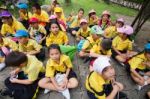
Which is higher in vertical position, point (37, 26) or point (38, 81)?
point (37, 26)

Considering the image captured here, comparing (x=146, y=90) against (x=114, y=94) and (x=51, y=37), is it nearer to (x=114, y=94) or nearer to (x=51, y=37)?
(x=114, y=94)

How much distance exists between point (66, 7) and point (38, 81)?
20.2ft

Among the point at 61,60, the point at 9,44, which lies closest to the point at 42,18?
the point at 9,44

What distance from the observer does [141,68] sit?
4.35 meters

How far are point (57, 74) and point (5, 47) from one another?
4.71 feet

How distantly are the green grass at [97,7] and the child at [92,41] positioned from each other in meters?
3.78

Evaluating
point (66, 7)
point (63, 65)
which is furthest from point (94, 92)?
point (66, 7)

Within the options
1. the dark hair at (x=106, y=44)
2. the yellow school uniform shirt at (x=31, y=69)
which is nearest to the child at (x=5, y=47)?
the yellow school uniform shirt at (x=31, y=69)

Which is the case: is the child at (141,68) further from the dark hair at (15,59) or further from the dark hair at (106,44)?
the dark hair at (15,59)

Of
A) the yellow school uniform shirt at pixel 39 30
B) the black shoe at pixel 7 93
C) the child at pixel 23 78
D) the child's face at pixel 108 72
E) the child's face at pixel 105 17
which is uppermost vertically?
the child's face at pixel 105 17

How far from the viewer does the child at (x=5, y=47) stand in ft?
16.3

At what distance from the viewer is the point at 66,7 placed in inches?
393

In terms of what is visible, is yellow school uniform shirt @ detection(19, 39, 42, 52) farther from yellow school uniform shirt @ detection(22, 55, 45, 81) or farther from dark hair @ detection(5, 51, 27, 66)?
dark hair @ detection(5, 51, 27, 66)

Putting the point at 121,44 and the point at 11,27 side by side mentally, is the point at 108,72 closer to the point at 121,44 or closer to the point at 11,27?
the point at 121,44
